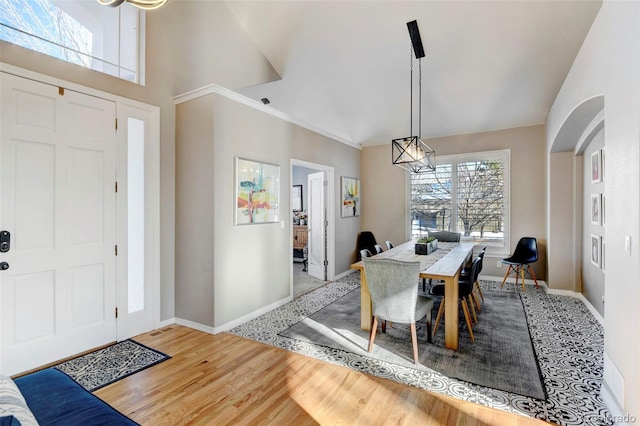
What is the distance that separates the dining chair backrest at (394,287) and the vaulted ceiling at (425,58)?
9.45 feet

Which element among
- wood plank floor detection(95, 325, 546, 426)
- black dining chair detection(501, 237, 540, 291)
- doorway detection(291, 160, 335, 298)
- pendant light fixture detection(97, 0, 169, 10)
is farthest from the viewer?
doorway detection(291, 160, 335, 298)

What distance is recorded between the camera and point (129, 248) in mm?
3254

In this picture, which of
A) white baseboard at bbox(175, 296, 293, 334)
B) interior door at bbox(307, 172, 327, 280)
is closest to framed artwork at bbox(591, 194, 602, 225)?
interior door at bbox(307, 172, 327, 280)

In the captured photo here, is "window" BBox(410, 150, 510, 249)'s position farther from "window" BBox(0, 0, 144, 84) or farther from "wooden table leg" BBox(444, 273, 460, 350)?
"window" BBox(0, 0, 144, 84)

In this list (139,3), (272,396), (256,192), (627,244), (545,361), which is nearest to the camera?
(139,3)

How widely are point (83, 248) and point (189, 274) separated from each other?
1.02 meters

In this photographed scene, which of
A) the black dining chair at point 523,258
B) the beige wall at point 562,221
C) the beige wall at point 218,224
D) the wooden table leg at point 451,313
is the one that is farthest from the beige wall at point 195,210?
the beige wall at point 562,221

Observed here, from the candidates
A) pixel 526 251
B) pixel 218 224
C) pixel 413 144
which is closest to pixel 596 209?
pixel 526 251

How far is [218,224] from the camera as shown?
3.35 m

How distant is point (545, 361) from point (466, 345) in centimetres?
61

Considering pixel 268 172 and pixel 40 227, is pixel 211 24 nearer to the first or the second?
pixel 268 172

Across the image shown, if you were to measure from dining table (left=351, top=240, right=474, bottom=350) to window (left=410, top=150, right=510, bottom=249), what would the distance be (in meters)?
1.39

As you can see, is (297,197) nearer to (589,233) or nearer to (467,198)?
(467,198)

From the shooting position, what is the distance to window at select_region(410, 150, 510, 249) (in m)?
5.51
